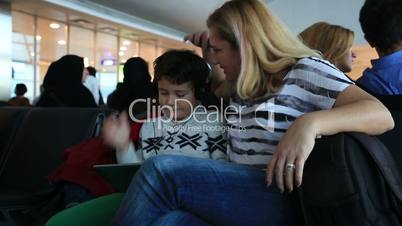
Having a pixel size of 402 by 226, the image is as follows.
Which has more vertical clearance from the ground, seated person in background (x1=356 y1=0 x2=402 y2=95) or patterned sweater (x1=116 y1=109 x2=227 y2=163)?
seated person in background (x1=356 y1=0 x2=402 y2=95)

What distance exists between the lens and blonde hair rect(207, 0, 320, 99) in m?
1.27

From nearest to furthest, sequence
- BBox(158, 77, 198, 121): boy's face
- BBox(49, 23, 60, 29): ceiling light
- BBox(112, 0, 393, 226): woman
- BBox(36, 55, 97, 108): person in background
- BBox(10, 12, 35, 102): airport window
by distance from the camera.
Result: BBox(112, 0, 393, 226): woman, BBox(158, 77, 198, 121): boy's face, BBox(36, 55, 97, 108): person in background, BBox(10, 12, 35, 102): airport window, BBox(49, 23, 60, 29): ceiling light

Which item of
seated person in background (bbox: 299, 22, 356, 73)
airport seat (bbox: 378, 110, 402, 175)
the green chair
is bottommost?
the green chair

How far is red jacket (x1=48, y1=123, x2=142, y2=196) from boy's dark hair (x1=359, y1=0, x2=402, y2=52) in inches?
37.4

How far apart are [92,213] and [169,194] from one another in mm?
460

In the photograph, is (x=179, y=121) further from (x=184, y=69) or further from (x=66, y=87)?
(x=66, y=87)

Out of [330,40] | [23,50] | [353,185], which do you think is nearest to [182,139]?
[353,185]

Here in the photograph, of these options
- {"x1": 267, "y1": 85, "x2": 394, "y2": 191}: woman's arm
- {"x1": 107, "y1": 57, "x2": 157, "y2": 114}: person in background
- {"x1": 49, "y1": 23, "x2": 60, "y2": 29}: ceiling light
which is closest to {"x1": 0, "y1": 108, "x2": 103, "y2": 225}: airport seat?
{"x1": 107, "y1": 57, "x2": 157, "y2": 114}: person in background

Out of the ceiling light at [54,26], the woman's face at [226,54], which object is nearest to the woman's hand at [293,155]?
the woman's face at [226,54]

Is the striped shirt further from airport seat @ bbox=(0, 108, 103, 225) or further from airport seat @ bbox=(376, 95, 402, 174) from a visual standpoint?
airport seat @ bbox=(0, 108, 103, 225)

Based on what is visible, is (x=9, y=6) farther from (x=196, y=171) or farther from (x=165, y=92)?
(x=196, y=171)

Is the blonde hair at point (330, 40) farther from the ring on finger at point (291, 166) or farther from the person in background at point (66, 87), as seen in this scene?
the person in background at point (66, 87)

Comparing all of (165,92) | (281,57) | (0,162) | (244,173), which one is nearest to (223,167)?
(244,173)

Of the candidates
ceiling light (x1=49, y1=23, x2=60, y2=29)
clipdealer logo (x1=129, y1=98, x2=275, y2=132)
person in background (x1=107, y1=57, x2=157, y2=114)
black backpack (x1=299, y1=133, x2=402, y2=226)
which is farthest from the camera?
ceiling light (x1=49, y1=23, x2=60, y2=29)
